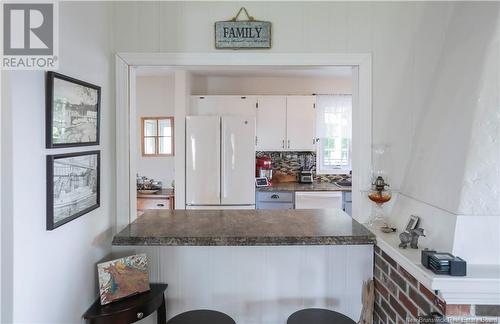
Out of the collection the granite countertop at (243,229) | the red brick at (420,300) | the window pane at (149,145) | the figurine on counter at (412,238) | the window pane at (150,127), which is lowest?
the red brick at (420,300)

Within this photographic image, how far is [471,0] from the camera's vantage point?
1510 mm

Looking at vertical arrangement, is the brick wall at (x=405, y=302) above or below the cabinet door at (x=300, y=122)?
below

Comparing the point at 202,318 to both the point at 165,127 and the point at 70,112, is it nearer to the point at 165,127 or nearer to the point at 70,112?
the point at 70,112

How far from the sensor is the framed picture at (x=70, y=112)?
125 centimetres

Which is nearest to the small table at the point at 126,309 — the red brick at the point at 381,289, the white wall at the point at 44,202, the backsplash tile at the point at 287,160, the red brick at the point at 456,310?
the white wall at the point at 44,202

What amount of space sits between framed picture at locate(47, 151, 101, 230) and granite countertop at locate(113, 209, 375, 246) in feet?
0.93

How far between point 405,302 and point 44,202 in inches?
66.0

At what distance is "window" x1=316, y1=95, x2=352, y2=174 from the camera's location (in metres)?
4.36

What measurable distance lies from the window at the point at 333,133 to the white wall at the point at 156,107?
2.18 metres

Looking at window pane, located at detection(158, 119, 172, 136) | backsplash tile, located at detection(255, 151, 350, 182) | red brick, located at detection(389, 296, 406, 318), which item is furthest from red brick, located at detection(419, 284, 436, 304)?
window pane, located at detection(158, 119, 172, 136)

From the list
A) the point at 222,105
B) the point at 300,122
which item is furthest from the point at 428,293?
the point at 222,105

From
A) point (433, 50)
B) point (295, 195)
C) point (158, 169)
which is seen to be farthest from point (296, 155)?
point (433, 50)

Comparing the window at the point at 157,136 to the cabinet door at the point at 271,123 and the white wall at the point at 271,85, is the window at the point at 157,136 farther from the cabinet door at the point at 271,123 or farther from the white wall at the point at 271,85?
the cabinet door at the point at 271,123

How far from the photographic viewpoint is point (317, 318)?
1.61 meters
